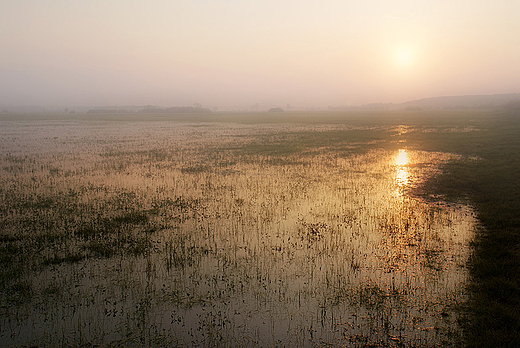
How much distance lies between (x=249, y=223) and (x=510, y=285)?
8.37m

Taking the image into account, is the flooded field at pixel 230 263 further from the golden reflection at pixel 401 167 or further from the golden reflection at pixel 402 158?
the golden reflection at pixel 402 158

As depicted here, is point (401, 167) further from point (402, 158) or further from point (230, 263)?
point (230, 263)

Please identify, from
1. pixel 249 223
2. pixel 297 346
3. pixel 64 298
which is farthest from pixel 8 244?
pixel 297 346

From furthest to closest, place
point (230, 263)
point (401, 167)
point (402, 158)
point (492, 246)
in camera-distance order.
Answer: point (402, 158)
point (401, 167)
point (492, 246)
point (230, 263)

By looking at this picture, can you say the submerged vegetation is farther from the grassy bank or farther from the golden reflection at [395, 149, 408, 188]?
the golden reflection at [395, 149, 408, 188]

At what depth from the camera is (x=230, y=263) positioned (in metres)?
9.47

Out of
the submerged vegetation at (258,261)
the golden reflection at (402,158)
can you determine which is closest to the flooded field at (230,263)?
the submerged vegetation at (258,261)

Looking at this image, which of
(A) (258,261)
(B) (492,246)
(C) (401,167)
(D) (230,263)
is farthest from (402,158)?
(D) (230,263)

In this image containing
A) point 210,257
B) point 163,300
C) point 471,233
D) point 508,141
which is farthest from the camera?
point 508,141

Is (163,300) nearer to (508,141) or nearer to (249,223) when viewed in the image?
(249,223)

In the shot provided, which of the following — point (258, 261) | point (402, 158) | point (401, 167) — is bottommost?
point (258, 261)

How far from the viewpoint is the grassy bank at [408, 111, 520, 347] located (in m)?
6.37

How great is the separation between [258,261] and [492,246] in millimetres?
7477

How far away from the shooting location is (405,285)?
8.13m
